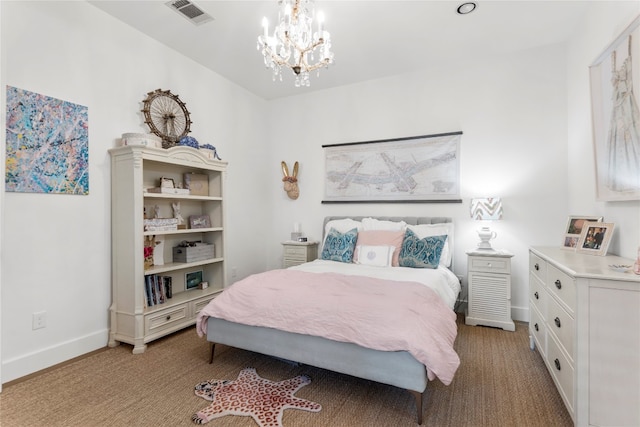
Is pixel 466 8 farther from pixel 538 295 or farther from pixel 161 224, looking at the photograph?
pixel 161 224

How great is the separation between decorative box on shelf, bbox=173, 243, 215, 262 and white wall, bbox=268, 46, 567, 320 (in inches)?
68.5

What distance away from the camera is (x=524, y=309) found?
3240 mm

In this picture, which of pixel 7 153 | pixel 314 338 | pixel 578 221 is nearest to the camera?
pixel 314 338

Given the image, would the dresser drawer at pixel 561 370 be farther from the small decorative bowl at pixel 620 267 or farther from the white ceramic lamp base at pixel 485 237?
the white ceramic lamp base at pixel 485 237

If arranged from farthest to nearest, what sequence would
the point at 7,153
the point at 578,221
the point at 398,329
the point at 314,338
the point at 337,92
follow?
the point at 337,92
the point at 578,221
the point at 7,153
the point at 314,338
the point at 398,329

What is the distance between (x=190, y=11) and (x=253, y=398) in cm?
310

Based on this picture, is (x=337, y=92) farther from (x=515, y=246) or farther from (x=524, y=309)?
(x=524, y=309)

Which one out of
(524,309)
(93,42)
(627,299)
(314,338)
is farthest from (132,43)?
(524,309)

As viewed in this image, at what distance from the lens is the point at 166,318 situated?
279 cm

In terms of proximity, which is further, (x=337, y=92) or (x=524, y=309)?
(x=337, y=92)

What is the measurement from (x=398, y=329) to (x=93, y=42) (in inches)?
130

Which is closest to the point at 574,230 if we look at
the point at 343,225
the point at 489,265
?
the point at 489,265

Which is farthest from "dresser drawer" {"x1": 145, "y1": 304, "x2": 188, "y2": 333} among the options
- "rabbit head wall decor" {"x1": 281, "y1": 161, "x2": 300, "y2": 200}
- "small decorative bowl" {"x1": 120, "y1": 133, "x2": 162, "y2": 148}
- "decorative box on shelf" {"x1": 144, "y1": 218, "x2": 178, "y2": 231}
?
"rabbit head wall decor" {"x1": 281, "y1": 161, "x2": 300, "y2": 200}

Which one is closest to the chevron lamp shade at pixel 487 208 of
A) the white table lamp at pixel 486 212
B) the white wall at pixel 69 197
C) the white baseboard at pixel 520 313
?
the white table lamp at pixel 486 212
